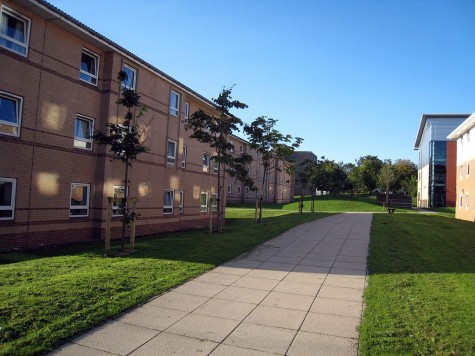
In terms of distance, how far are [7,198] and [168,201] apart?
961 cm

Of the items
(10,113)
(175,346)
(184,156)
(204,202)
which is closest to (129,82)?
(10,113)

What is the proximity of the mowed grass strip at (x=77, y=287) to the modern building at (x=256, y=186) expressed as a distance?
2942cm

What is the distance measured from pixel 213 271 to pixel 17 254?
263 inches

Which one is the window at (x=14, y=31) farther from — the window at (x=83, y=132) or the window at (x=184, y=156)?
the window at (x=184, y=156)

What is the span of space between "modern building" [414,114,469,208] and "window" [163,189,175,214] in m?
49.4

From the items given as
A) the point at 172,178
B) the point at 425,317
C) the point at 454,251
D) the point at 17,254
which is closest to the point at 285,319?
the point at 425,317

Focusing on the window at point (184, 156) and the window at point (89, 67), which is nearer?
the window at point (89, 67)

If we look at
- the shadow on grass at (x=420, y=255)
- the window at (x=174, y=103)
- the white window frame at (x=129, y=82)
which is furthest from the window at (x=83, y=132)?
the shadow on grass at (x=420, y=255)

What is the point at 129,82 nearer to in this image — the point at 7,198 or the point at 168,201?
the point at 168,201

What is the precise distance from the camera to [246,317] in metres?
5.33

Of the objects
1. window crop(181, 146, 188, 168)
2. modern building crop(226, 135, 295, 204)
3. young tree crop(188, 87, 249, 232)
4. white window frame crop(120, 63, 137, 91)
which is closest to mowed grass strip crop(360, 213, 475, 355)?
young tree crop(188, 87, 249, 232)

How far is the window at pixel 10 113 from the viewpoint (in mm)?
11812

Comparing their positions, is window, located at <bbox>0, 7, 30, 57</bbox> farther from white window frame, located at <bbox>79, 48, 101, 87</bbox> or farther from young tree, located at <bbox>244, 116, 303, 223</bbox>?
young tree, located at <bbox>244, 116, 303, 223</bbox>

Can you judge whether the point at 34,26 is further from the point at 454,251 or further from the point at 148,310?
the point at 454,251
